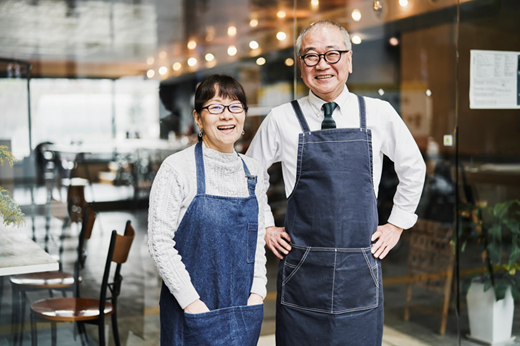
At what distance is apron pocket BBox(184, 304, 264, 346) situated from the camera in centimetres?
182

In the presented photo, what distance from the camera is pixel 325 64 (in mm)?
2117

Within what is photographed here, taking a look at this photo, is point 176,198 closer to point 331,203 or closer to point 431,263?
point 331,203

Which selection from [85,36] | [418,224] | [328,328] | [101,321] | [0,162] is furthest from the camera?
[418,224]

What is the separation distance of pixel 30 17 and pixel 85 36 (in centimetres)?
33

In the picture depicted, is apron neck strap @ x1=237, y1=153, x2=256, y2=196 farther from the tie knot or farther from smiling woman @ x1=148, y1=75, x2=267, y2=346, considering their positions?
the tie knot

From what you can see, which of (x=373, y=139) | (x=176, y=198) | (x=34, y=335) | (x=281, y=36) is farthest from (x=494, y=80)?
(x=34, y=335)

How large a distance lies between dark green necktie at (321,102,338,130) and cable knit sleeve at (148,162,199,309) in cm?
65

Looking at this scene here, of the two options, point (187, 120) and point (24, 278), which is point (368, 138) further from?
point (24, 278)

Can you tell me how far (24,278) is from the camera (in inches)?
129

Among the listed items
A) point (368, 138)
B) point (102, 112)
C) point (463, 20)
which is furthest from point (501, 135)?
point (102, 112)

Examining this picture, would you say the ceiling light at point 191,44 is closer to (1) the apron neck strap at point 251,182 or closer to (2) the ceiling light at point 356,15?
(2) the ceiling light at point 356,15

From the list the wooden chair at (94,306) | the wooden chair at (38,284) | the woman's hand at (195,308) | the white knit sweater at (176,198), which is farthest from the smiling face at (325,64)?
the wooden chair at (38,284)

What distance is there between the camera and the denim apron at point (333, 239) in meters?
2.10

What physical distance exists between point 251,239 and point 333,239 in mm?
337
